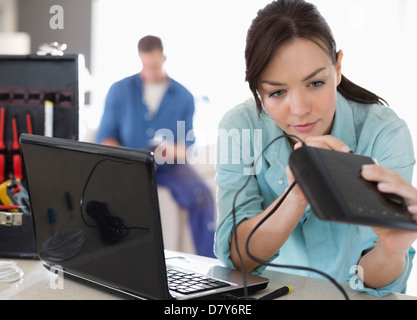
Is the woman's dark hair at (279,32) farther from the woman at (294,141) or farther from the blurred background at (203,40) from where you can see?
the blurred background at (203,40)

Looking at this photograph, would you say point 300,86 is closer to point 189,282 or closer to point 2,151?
point 189,282

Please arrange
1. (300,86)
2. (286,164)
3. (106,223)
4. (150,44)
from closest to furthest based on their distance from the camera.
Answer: (106,223)
(300,86)
(286,164)
(150,44)

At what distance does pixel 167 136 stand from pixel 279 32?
5.25 ft

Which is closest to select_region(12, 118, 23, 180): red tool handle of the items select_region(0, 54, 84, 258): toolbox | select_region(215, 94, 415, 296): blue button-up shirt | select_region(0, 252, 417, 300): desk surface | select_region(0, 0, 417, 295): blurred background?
select_region(0, 54, 84, 258): toolbox

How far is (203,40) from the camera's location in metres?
2.64

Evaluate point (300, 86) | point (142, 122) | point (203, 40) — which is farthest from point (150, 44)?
point (300, 86)

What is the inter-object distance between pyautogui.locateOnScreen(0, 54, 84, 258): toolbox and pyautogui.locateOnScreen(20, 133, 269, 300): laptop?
251 millimetres

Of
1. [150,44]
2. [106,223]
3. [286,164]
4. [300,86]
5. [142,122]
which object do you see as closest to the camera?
[106,223]

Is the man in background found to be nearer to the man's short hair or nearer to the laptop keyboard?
the man's short hair

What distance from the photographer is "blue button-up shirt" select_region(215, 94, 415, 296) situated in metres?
0.86

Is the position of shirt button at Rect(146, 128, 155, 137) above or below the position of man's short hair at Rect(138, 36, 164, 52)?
below

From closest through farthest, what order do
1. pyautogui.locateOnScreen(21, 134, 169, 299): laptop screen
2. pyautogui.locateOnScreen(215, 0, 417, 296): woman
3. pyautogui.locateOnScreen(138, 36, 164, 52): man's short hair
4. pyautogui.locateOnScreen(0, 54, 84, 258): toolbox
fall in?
pyautogui.locateOnScreen(21, 134, 169, 299): laptop screen < pyautogui.locateOnScreen(215, 0, 417, 296): woman < pyautogui.locateOnScreen(0, 54, 84, 258): toolbox < pyautogui.locateOnScreen(138, 36, 164, 52): man's short hair

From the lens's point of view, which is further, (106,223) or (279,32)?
(279,32)
